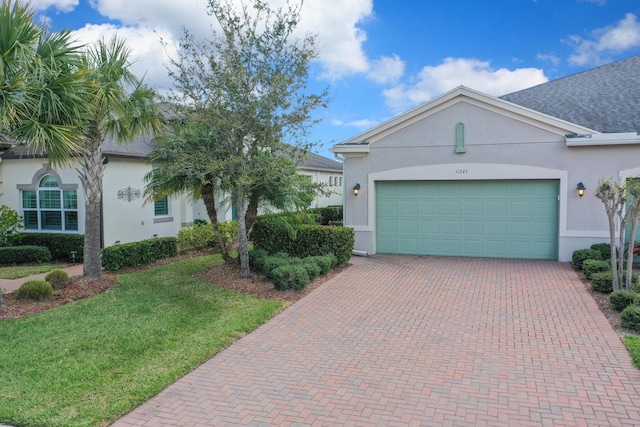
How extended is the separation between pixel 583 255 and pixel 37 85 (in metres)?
12.8

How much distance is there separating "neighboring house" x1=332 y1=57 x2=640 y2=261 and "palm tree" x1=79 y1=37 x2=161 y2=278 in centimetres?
597

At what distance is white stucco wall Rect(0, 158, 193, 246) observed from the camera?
14789mm

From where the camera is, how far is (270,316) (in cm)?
814

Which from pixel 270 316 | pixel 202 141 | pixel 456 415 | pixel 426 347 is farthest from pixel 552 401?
pixel 202 141

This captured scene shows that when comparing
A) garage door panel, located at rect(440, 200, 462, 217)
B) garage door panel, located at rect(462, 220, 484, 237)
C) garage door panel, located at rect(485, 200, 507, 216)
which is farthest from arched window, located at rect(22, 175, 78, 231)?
garage door panel, located at rect(485, 200, 507, 216)

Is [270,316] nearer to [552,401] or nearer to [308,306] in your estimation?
[308,306]

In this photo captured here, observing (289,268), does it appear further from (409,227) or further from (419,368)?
(409,227)

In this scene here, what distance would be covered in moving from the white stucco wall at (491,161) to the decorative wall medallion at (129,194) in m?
7.24

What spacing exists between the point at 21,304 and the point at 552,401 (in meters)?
9.39

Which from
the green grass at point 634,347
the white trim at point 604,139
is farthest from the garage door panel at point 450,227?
the green grass at point 634,347

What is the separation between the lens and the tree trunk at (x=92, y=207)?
10727 mm

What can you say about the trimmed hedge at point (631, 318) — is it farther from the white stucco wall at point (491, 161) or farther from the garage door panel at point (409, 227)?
the garage door panel at point (409, 227)

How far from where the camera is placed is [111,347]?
6582 mm

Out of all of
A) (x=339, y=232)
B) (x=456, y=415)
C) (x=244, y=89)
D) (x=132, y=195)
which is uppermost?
(x=244, y=89)
